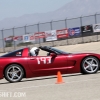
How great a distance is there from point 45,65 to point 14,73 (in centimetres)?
111

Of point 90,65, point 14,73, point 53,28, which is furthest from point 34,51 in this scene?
point 53,28

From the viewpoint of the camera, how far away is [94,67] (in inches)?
594

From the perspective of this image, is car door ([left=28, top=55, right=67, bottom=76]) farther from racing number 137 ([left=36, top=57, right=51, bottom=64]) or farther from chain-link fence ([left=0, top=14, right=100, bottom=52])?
chain-link fence ([left=0, top=14, right=100, bottom=52])

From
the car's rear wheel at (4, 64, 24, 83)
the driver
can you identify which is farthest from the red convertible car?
the driver

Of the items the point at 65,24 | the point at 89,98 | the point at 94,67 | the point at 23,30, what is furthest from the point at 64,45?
the point at 89,98

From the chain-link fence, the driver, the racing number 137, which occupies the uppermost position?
the chain-link fence

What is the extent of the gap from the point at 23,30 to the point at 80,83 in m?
29.5

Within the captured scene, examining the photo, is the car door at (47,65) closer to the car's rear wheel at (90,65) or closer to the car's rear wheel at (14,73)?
the car's rear wheel at (14,73)

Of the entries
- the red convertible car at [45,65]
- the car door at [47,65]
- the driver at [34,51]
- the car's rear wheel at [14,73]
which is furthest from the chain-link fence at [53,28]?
the car's rear wheel at [14,73]

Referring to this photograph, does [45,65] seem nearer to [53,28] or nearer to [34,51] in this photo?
[34,51]

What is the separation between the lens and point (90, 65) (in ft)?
49.2

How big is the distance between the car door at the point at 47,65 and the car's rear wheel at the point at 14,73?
41cm

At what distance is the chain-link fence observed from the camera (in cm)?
3791

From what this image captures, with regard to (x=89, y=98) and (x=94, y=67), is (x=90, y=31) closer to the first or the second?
(x=94, y=67)
